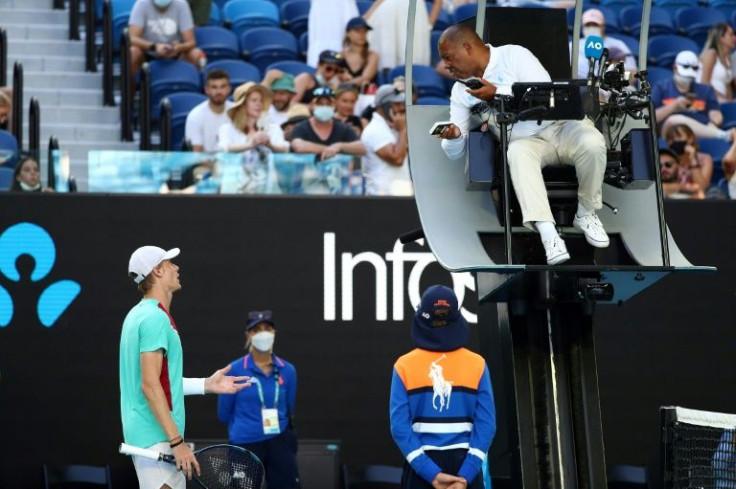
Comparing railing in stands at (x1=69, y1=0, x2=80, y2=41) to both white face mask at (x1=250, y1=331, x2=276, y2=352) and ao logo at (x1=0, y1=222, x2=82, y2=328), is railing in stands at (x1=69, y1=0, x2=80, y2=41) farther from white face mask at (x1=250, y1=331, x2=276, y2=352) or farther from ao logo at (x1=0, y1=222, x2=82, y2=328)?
white face mask at (x1=250, y1=331, x2=276, y2=352)

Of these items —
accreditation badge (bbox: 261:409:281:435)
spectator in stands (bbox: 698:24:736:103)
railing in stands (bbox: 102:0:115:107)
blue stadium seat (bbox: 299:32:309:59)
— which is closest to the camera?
accreditation badge (bbox: 261:409:281:435)

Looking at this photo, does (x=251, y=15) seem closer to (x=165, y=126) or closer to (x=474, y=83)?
(x=165, y=126)

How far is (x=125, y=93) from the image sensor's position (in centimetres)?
1182

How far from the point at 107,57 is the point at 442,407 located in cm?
623

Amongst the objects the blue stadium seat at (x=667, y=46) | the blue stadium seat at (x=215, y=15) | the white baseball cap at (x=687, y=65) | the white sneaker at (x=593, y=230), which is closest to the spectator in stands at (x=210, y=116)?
the blue stadium seat at (x=215, y=15)

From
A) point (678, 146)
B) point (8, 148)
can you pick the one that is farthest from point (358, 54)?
point (8, 148)

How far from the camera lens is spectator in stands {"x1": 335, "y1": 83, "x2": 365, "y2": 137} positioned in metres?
11.8

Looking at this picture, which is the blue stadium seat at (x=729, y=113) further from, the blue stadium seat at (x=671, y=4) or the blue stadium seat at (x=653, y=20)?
the blue stadium seat at (x=671, y=4)

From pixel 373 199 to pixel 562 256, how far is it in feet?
13.7

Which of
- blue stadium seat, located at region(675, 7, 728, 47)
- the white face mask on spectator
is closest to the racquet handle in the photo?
the white face mask on spectator

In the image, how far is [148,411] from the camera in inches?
256

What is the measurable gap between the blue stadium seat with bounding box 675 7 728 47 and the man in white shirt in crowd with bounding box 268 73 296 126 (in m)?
5.68

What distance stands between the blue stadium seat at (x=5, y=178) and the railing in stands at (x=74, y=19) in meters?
3.20

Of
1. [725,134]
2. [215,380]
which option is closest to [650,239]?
[215,380]
